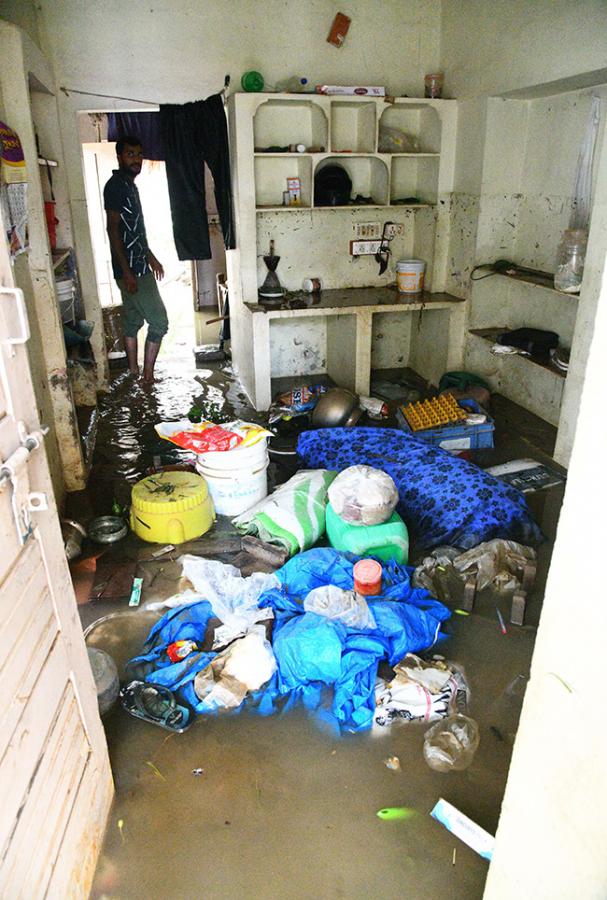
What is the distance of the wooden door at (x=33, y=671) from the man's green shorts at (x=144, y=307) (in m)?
4.29

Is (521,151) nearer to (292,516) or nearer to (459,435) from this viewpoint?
(459,435)

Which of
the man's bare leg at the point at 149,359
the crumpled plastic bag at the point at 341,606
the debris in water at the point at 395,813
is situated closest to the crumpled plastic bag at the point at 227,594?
the crumpled plastic bag at the point at 341,606

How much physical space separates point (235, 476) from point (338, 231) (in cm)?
321

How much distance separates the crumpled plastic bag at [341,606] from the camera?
7.88 feet

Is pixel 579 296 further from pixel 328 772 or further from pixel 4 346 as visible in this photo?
pixel 4 346

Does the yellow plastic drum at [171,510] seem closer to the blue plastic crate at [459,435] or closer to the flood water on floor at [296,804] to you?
the flood water on floor at [296,804]

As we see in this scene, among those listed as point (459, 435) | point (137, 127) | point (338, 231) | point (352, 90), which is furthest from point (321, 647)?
point (137, 127)

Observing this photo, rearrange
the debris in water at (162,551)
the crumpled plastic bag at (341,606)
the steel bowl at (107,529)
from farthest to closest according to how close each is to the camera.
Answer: the steel bowl at (107,529) → the debris in water at (162,551) → the crumpled plastic bag at (341,606)

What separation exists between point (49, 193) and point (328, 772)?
174 inches

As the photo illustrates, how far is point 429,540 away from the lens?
3.18 m

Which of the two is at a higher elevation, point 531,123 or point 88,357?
point 531,123

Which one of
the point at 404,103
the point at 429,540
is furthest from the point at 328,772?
the point at 404,103

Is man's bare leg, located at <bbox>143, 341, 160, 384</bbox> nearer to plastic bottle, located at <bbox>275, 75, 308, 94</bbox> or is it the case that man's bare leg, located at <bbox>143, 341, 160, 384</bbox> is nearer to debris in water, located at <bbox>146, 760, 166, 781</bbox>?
plastic bottle, located at <bbox>275, 75, 308, 94</bbox>

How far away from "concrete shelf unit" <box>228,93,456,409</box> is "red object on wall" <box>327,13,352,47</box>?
0.47m
